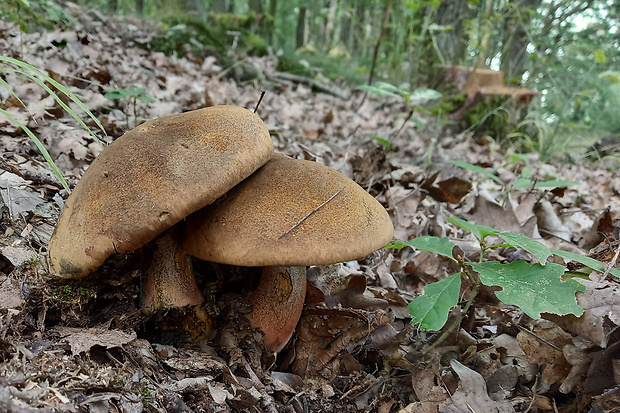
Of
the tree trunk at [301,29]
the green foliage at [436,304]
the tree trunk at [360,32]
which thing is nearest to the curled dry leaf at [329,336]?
the green foliage at [436,304]

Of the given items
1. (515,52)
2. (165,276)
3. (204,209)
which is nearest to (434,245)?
(204,209)

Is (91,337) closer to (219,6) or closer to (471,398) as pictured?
(471,398)

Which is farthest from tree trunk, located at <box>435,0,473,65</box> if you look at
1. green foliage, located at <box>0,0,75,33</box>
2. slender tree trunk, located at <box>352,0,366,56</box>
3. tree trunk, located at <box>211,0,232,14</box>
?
tree trunk, located at <box>211,0,232,14</box>

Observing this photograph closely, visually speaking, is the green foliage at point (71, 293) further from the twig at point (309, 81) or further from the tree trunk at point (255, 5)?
the tree trunk at point (255, 5)

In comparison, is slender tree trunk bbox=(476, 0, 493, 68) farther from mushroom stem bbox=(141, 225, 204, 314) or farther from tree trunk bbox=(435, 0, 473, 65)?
mushroom stem bbox=(141, 225, 204, 314)

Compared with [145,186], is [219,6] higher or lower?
higher

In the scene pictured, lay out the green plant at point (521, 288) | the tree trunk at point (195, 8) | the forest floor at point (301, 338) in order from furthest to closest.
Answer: the tree trunk at point (195, 8) < the green plant at point (521, 288) < the forest floor at point (301, 338)
